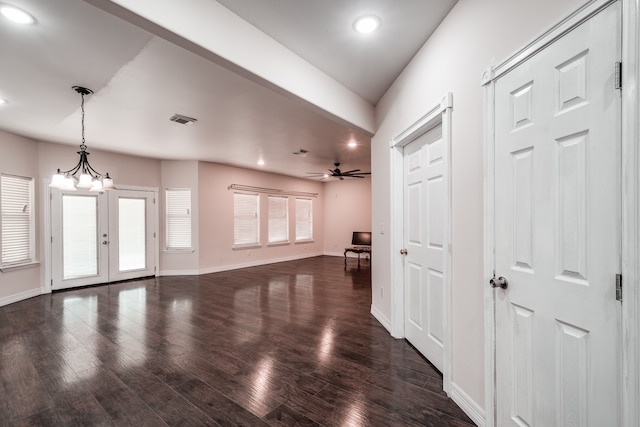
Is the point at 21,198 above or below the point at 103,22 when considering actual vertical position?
below

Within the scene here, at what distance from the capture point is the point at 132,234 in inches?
246

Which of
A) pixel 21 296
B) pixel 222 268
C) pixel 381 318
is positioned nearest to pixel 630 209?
pixel 381 318

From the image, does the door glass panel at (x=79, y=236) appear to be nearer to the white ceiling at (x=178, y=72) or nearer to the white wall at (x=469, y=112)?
the white ceiling at (x=178, y=72)

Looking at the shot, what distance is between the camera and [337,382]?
89.3 inches

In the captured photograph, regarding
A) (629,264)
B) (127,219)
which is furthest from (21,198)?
(629,264)

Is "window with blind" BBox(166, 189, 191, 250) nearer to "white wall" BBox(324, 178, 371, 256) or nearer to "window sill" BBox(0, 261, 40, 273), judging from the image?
"window sill" BBox(0, 261, 40, 273)

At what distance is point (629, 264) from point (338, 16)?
6.94 feet

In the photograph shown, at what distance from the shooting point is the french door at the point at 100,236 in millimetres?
5316

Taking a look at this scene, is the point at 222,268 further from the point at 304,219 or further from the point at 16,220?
the point at 16,220

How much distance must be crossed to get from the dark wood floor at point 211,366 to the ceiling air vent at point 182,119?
8.91 ft

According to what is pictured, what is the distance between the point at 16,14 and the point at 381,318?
164 inches

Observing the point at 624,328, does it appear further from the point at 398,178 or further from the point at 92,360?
the point at 92,360

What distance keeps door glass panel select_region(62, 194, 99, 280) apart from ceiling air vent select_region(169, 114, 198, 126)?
314 cm

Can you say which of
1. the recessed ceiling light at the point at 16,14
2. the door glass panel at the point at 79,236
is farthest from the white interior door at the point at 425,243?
the door glass panel at the point at 79,236
